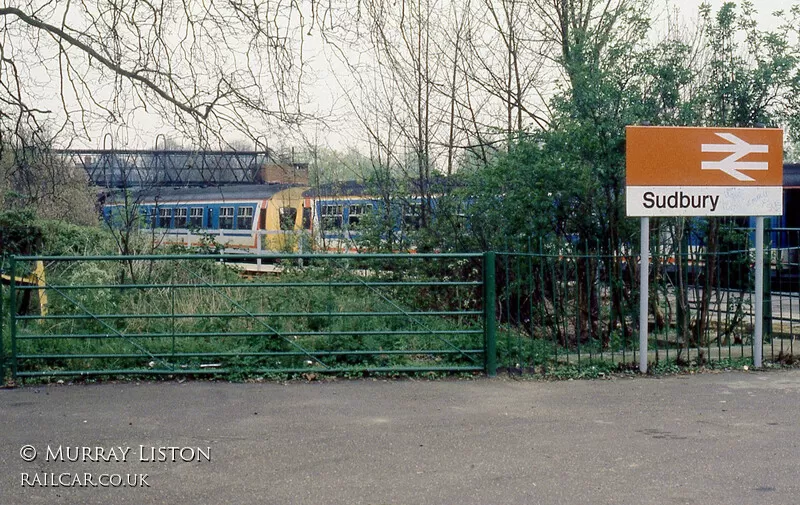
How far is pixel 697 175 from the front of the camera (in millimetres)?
9383

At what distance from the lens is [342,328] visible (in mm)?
10891

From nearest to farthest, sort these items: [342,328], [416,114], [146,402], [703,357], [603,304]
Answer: [146,402] → [703,357] → [342,328] → [603,304] → [416,114]

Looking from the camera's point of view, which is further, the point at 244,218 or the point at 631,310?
the point at 244,218

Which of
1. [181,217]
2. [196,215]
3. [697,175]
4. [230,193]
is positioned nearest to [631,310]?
[697,175]

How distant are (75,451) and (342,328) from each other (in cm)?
480

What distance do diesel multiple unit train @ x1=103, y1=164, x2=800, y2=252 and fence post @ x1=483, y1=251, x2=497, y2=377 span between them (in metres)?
4.12

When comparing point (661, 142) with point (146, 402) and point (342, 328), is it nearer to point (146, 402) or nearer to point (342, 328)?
point (342, 328)

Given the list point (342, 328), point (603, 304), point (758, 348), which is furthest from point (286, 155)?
point (758, 348)

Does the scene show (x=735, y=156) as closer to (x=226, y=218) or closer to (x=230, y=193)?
(x=230, y=193)

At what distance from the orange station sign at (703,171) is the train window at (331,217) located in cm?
786

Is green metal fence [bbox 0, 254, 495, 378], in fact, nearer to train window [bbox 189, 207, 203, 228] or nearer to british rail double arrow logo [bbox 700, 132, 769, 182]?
british rail double arrow logo [bbox 700, 132, 769, 182]

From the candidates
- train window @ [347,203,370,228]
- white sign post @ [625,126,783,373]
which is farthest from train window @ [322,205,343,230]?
white sign post @ [625,126,783,373]

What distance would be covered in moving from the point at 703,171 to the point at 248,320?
19.3 feet

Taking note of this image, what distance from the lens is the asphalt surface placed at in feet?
18.1
